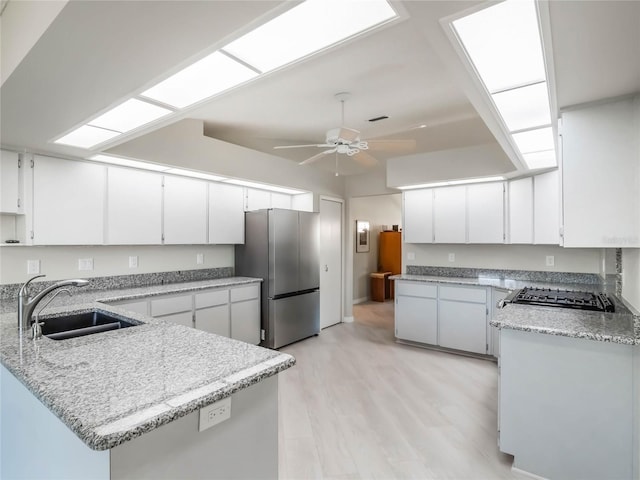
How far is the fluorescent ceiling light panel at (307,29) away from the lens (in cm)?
121

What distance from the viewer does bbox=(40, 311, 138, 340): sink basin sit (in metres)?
2.07

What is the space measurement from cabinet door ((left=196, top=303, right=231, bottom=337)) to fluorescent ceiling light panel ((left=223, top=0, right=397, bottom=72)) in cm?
290

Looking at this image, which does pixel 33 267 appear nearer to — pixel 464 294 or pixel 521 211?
pixel 464 294

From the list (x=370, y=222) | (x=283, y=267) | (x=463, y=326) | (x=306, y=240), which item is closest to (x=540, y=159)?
(x=463, y=326)

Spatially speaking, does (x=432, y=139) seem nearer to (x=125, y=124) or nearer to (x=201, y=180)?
(x=201, y=180)

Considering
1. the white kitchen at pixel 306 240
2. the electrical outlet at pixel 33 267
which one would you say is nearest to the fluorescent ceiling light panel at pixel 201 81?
the white kitchen at pixel 306 240

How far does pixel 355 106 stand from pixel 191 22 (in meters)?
2.64

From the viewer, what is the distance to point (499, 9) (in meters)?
1.15

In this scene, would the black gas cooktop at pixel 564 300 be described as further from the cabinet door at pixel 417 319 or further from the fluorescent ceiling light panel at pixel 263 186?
the fluorescent ceiling light panel at pixel 263 186

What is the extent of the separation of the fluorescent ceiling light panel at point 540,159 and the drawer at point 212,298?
11.2 ft

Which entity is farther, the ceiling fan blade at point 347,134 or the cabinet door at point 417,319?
the cabinet door at point 417,319

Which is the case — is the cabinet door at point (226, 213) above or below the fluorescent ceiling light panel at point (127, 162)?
below

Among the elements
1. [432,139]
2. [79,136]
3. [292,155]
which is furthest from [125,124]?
[432,139]

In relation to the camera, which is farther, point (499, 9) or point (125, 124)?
point (125, 124)
